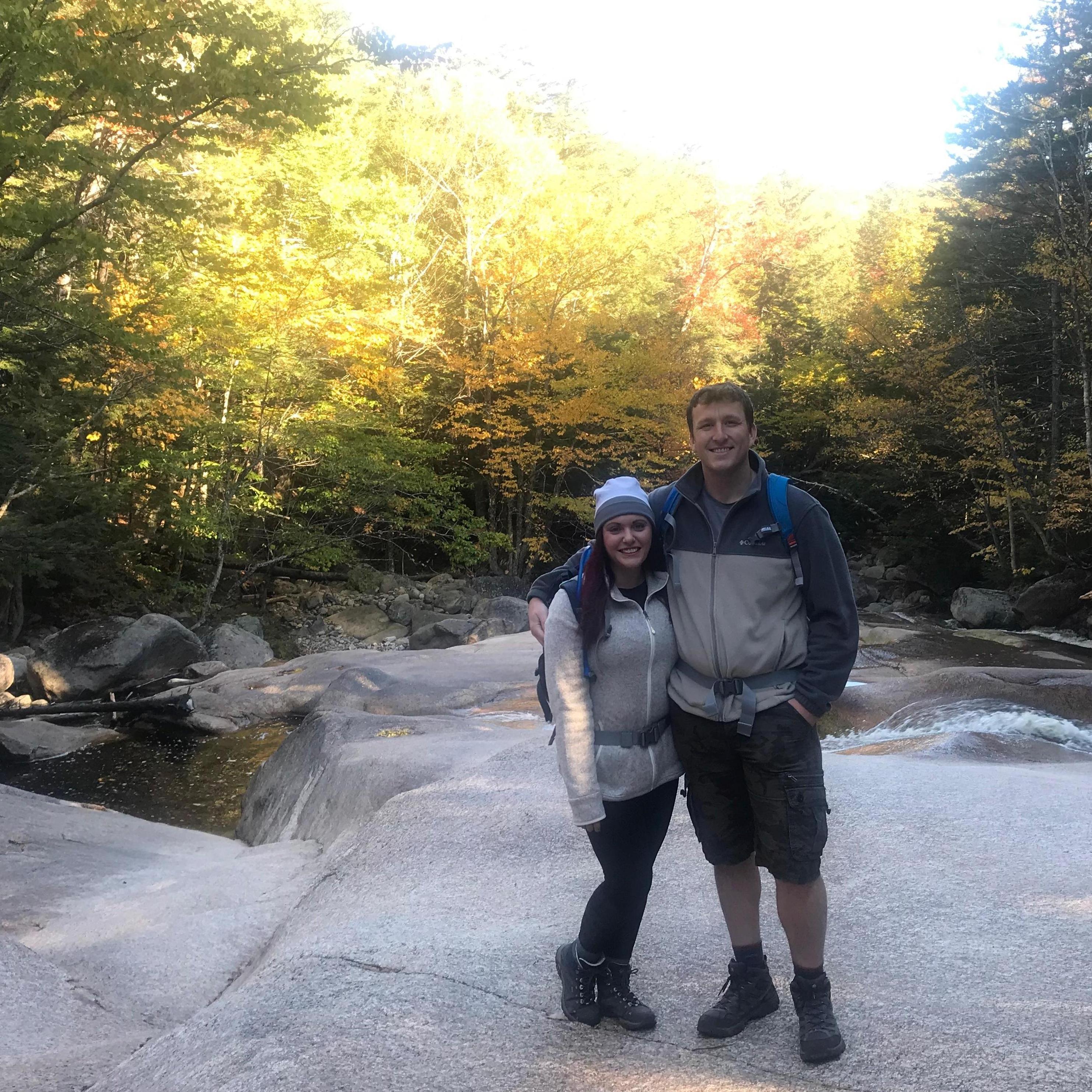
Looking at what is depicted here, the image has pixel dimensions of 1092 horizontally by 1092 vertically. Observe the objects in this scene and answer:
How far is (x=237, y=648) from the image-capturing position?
13523 mm

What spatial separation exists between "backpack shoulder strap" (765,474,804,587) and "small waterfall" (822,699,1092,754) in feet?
17.0

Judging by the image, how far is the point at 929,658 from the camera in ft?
41.8

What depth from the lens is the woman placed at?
2.21 metres

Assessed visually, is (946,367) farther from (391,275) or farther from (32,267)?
(32,267)

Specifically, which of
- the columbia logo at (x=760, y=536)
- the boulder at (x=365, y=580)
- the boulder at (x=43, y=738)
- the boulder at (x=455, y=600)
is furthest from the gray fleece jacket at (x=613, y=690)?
the boulder at (x=455, y=600)

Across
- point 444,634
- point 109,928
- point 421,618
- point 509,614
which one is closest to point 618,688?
point 109,928

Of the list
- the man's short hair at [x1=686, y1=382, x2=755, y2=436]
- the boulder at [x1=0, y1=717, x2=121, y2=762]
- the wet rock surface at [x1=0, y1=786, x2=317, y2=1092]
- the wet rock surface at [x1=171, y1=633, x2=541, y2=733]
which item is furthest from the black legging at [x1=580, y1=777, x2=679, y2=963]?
the boulder at [x1=0, y1=717, x2=121, y2=762]

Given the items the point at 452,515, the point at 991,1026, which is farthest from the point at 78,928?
the point at 452,515

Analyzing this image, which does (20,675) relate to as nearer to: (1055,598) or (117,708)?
(117,708)

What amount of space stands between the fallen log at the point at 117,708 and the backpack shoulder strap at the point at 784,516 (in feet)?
30.4

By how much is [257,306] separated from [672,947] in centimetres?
1326

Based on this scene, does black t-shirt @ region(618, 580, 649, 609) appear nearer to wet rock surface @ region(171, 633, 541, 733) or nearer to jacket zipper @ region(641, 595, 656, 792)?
jacket zipper @ region(641, 595, 656, 792)

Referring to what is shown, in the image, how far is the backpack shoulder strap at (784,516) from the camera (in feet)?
7.06

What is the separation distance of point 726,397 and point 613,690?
0.80 metres
